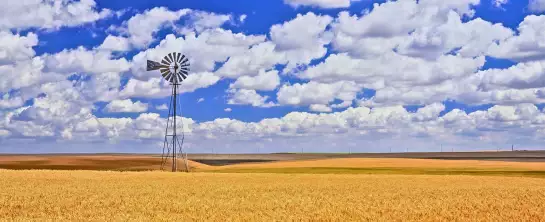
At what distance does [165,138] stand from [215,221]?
52.9m

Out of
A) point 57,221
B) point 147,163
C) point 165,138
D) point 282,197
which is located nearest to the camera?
point 57,221

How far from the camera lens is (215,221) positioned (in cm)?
2683

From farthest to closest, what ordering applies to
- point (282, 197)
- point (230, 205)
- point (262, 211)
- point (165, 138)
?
1. point (165, 138)
2. point (282, 197)
3. point (230, 205)
4. point (262, 211)

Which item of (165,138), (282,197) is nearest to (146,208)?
(282,197)

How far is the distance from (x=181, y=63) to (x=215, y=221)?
54.3 meters

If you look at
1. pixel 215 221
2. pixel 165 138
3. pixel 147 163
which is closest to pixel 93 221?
pixel 215 221

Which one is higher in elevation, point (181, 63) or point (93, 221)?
point (181, 63)

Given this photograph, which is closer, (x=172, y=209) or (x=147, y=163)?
(x=172, y=209)

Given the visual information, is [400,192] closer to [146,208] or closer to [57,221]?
[146,208]

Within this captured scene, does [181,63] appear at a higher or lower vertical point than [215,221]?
higher

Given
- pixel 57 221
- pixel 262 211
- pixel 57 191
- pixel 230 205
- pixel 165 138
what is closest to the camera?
pixel 57 221

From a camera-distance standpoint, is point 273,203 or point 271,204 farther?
point 273,203

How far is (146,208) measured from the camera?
32219mm

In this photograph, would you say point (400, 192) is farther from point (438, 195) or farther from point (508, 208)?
point (508, 208)
